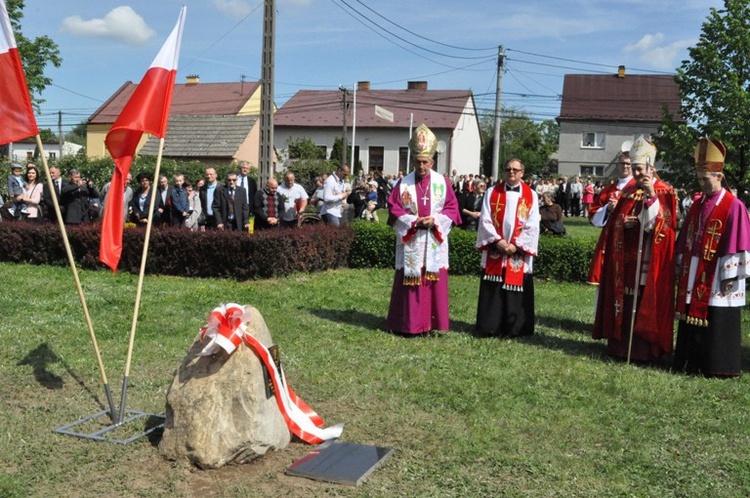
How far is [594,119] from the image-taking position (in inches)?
2041

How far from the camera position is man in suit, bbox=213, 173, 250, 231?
14500 mm

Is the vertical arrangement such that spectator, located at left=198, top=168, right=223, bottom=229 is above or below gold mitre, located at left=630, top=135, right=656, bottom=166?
below

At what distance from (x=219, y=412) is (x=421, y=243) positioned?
14.3 ft

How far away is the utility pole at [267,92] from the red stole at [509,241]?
756 centimetres

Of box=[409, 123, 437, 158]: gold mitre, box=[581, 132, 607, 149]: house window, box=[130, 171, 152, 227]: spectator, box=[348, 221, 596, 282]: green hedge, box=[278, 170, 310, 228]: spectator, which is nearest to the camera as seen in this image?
box=[409, 123, 437, 158]: gold mitre

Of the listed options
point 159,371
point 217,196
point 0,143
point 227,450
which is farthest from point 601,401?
point 217,196

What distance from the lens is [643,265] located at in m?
8.00

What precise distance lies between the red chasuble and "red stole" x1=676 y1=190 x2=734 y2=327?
13.2 inches

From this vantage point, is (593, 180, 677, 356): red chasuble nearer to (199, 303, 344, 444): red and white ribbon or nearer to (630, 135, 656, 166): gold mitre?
(630, 135, 656, 166): gold mitre

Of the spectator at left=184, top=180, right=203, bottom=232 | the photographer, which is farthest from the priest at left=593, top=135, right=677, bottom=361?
the photographer

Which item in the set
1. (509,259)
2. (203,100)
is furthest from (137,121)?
(203,100)

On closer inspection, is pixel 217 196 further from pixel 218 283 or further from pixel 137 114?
pixel 137 114

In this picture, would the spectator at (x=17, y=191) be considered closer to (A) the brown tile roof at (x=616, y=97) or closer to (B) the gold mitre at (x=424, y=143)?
(B) the gold mitre at (x=424, y=143)

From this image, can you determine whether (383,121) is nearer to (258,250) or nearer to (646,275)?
(258,250)
